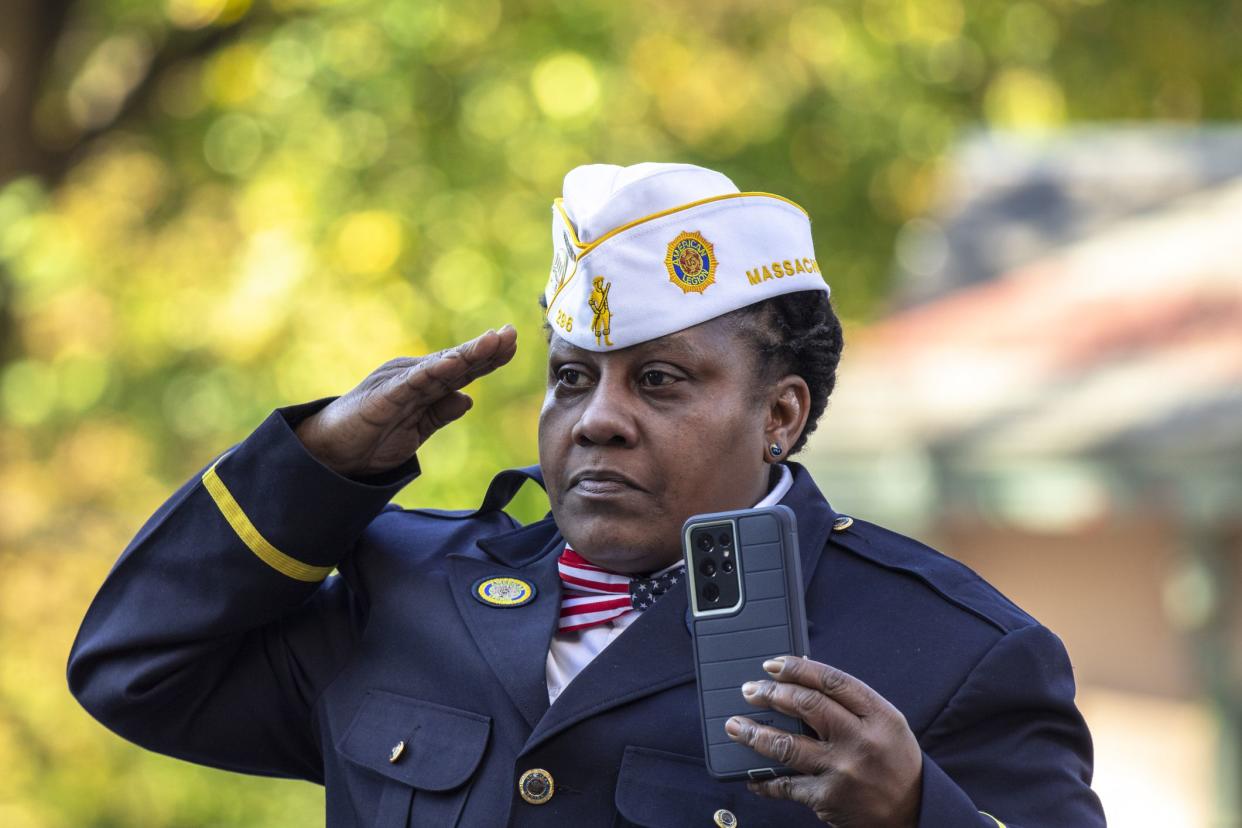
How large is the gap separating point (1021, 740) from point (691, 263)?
2.78 feet

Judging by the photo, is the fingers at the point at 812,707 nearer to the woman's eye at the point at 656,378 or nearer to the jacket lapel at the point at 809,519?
the jacket lapel at the point at 809,519

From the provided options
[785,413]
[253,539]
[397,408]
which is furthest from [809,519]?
[253,539]

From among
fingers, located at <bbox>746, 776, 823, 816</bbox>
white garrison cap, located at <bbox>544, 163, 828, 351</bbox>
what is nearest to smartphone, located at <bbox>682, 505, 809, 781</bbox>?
fingers, located at <bbox>746, 776, 823, 816</bbox>

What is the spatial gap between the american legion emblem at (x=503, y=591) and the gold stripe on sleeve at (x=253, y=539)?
9.5 inches

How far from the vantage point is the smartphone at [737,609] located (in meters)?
2.24

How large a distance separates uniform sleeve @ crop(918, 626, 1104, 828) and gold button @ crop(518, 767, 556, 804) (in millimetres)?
525

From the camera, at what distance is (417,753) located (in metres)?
2.70

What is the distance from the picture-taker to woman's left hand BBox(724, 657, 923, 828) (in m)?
2.12

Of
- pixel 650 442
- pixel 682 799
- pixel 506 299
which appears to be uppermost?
pixel 650 442

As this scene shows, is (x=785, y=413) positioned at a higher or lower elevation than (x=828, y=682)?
higher

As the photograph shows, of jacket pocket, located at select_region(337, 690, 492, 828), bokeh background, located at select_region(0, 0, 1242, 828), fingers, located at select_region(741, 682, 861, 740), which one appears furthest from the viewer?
bokeh background, located at select_region(0, 0, 1242, 828)

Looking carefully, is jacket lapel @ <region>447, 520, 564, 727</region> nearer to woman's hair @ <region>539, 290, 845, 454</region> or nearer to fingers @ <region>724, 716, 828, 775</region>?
woman's hair @ <region>539, 290, 845, 454</region>

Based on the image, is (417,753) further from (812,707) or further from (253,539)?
(812,707)

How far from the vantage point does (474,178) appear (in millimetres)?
9250
